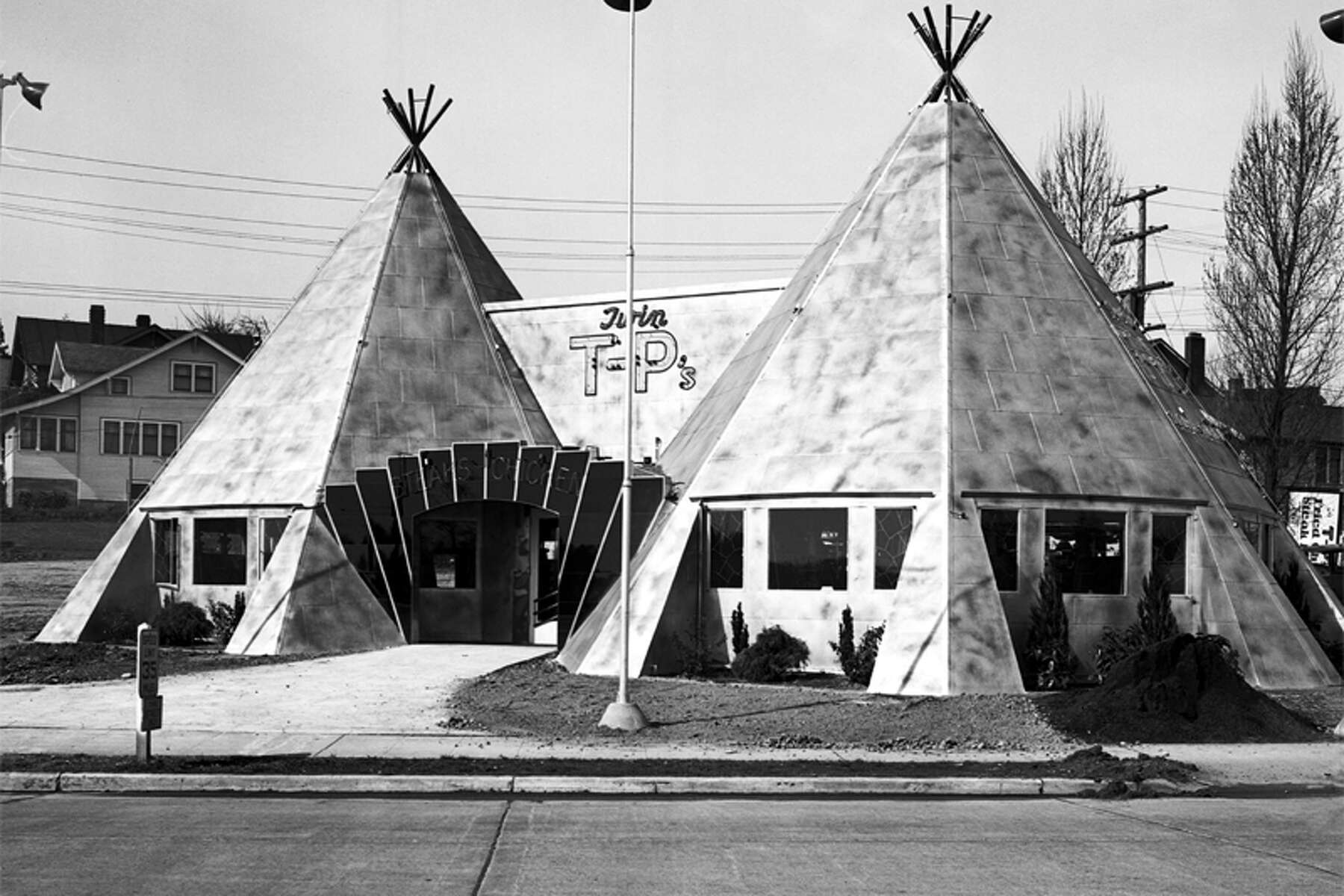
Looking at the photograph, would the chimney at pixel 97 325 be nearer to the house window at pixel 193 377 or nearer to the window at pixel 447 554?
the house window at pixel 193 377

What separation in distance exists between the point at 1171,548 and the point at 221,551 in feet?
57.6

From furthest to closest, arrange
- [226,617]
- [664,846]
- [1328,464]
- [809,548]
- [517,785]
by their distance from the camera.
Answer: [1328,464], [226,617], [809,548], [517,785], [664,846]

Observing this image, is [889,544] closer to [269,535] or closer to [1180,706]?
[1180,706]

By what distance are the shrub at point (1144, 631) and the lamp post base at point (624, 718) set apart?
760cm

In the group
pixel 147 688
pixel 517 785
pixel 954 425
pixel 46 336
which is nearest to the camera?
pixel 517 785

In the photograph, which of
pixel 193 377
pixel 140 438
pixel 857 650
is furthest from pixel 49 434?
pixel 857 650

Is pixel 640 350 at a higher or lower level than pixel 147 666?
higher

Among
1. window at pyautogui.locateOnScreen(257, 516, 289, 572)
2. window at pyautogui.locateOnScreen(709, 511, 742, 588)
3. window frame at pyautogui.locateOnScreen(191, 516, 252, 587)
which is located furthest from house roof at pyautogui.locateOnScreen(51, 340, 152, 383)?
window at pyautogui.locateOnScreen(709, 511, 742, 588)

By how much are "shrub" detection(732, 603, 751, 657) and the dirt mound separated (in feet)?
19.0

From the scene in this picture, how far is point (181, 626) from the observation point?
2727cm

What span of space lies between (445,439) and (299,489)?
3.27 meters

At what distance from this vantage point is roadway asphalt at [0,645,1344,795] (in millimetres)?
14391

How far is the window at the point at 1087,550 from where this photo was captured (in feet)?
72.2

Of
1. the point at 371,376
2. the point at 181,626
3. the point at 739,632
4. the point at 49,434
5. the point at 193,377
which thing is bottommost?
the point at 181,626
